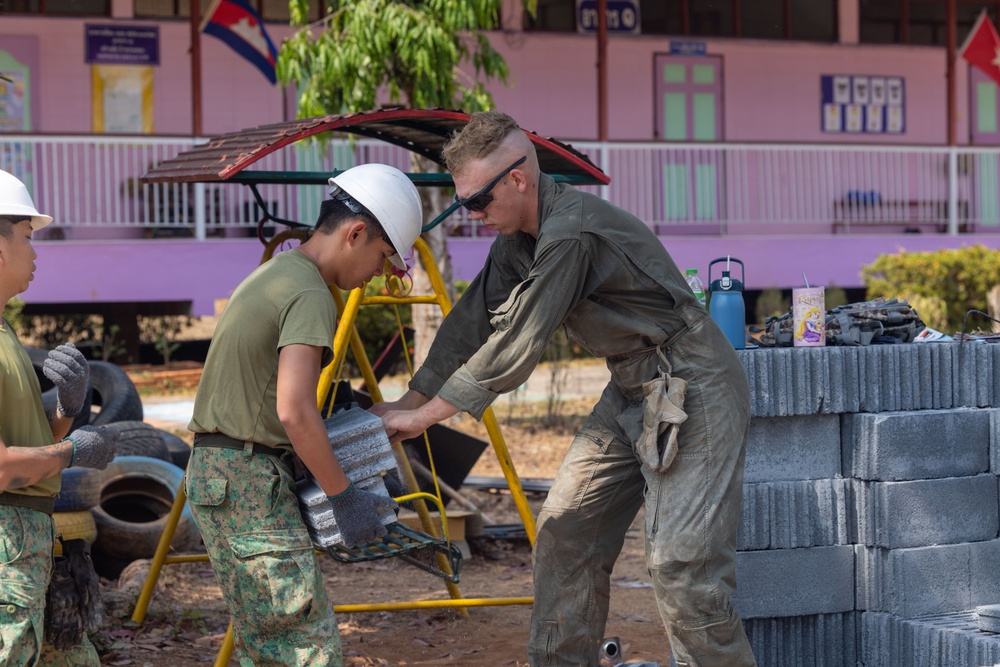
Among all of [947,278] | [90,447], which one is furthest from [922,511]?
[947,278]

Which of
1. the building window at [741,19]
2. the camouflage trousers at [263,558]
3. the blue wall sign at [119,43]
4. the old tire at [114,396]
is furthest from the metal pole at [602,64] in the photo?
the camouflage trousers at [263,558]

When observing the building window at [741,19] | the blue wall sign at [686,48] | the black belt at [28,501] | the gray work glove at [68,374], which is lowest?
the black belt at [28,501]

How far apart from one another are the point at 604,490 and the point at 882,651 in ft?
4.44

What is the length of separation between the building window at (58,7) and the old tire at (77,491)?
11.7 m

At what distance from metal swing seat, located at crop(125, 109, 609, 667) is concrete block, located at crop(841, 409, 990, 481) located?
4.30 ft

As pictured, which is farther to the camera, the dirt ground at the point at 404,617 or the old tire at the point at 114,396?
the old tire at the point at 114,396

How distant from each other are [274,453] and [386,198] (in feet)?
2.64

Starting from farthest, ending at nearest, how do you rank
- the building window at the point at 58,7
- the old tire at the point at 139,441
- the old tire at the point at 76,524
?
1. the building window at the point at 58,7
2. the old tire at the point at 139,441
3. the old tire at the point at 76,524

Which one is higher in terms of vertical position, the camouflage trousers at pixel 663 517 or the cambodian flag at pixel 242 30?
the cambodian flag at pixel 242 30

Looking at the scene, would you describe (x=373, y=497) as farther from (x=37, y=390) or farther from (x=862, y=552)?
(x=862, y=552)

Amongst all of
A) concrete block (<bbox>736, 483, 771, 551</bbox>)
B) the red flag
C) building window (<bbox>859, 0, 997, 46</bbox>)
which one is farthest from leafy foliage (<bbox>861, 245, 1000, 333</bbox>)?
concrete block (<bbox>736, 483, 771, 551</bbox>)

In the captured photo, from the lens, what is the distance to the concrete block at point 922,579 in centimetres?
462

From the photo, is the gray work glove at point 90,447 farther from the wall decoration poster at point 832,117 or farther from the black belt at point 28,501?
the wall decoration poster at point 832,117

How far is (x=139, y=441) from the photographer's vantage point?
7070mm
